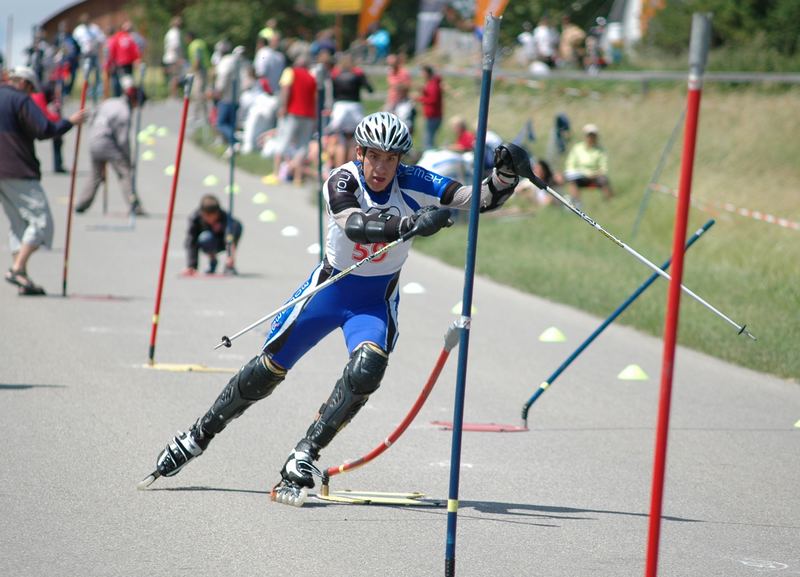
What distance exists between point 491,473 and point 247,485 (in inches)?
55.0

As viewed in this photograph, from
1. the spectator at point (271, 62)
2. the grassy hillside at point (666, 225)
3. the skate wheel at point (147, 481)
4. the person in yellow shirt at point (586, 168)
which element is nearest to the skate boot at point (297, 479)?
the skate wheel at point (147, 481)

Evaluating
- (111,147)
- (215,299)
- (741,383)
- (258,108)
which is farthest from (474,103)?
(741,383)

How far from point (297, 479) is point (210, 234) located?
31.2ft

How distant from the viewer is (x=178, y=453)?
22.5 ft

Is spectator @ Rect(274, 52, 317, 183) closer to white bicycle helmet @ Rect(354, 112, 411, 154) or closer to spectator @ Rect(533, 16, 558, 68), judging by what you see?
spectator @ Rect(533, 16, 558, 68)

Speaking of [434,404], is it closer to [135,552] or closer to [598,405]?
[598,405]

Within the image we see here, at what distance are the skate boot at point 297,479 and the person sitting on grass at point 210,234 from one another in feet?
29.8

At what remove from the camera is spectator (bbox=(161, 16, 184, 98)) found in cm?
3472

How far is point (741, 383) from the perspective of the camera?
10.8 m

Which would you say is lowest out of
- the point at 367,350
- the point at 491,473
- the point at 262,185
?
the point at 262,185

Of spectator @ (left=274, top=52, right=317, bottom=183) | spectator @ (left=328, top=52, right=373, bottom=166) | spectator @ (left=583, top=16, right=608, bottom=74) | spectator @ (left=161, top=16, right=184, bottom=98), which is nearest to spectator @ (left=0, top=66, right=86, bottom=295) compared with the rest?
spectator @ (left=328, top=52, right=373, bottom=166)

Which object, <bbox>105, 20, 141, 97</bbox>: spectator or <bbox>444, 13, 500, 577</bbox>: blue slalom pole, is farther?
<bbox>105, 20, 141, 97</bbox>: spectator

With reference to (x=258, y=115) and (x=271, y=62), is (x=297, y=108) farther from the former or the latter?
(x=258, y=115)

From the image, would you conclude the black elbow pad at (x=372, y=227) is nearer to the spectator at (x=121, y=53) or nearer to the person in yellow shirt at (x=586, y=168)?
the person in yellow shirt at (x=586, y=168)
